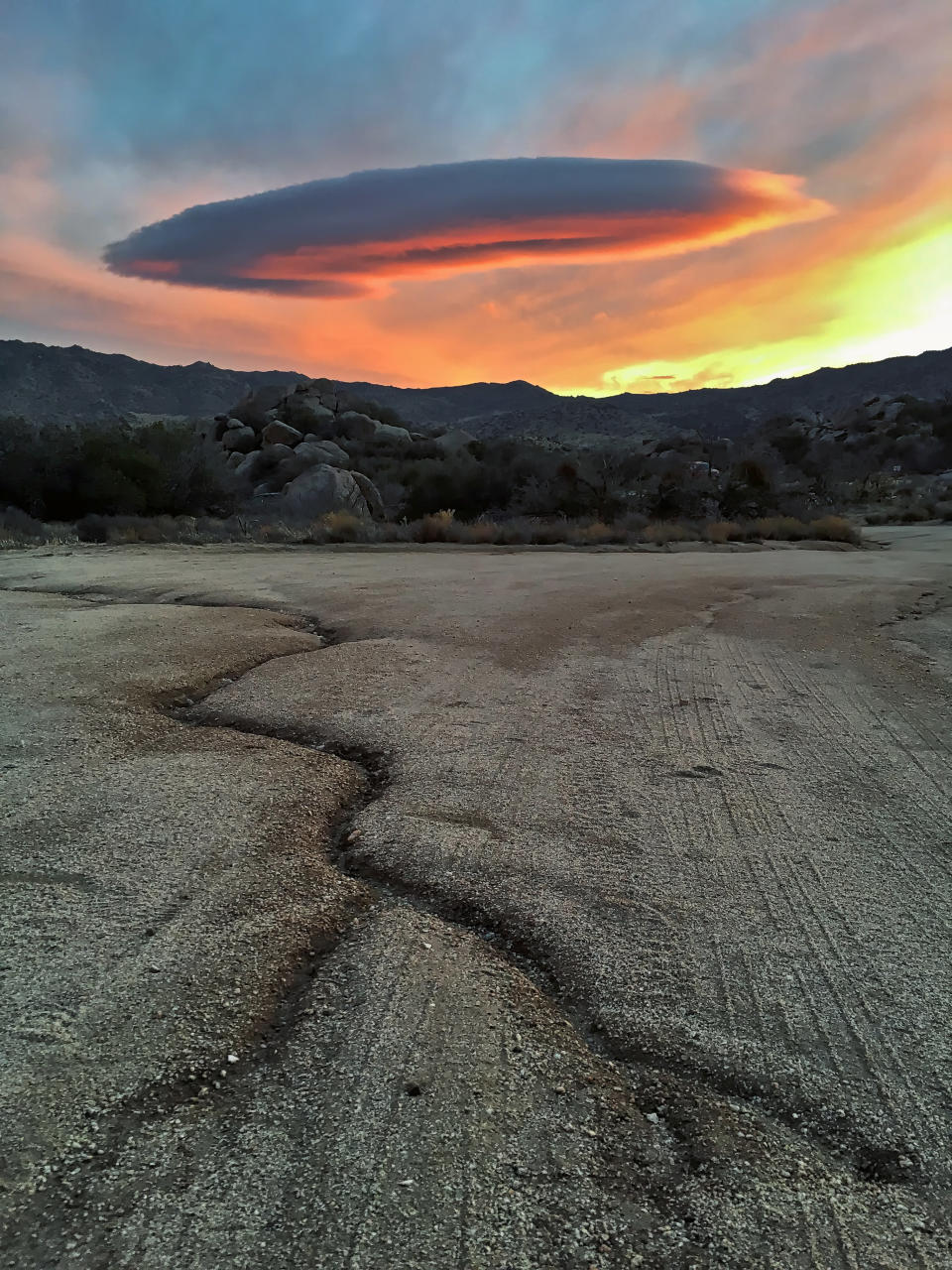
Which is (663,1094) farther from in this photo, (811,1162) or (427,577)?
(427,577)

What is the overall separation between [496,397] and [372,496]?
9073cm

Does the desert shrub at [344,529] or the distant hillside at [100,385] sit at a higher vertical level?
the distant hillside at [100,385]

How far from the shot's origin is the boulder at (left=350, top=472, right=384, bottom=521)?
28250 millimetres

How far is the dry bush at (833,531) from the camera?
1939 centimetres

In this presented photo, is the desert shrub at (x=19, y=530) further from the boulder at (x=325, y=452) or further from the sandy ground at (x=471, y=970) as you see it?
the boulder at (x=325, y=452)

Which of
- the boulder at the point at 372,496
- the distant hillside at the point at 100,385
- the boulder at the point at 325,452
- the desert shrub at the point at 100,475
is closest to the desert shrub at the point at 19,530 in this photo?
the desert shrub at the point at 100,475

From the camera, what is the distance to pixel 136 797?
3445mm

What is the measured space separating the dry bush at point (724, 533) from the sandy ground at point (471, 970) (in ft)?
47.7

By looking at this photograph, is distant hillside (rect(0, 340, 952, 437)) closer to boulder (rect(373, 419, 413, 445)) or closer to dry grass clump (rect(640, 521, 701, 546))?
boulder (rect(373, 419, 413, 445))

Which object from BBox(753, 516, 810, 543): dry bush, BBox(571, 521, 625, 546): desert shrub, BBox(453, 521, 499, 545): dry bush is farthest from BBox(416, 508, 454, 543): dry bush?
BBox(753, 516, 810, 543): dry bush

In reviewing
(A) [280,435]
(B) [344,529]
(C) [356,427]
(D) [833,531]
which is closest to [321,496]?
(B) [344,529]

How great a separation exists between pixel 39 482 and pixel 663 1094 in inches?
979

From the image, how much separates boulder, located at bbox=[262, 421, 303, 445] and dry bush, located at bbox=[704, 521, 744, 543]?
2371cm

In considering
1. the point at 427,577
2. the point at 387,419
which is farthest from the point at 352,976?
the point at 387,419
